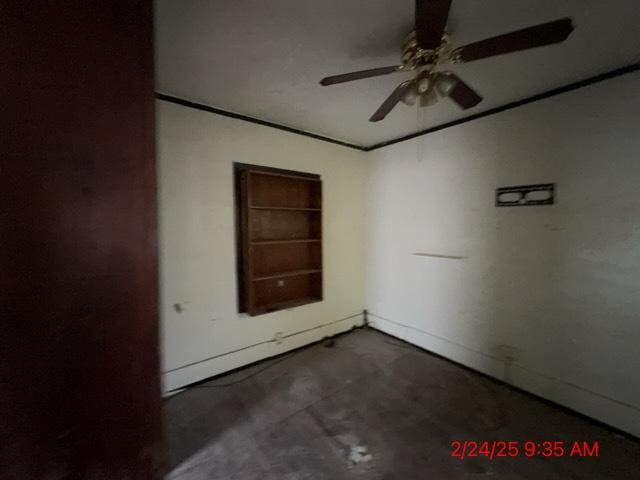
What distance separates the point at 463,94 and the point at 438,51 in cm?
34

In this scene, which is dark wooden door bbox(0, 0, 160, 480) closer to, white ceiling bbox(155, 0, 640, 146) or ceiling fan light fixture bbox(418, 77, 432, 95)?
white ceiling bbox(155, 0, 640, 146)

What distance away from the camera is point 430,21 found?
99 cm

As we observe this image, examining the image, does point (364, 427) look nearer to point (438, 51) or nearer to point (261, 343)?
point (261, 343)

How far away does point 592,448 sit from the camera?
1.61 metres

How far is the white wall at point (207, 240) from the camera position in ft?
6.81

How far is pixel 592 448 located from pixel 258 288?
258 centimetres

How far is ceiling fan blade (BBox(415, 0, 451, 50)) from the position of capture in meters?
0.90

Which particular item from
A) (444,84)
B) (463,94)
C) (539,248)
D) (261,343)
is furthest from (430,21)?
(261,343)

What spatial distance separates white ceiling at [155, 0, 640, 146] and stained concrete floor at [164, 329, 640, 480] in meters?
2.32

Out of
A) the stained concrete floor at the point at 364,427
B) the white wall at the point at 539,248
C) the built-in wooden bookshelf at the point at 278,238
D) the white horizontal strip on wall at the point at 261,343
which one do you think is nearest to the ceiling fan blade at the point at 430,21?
the white wall at the point at 539,248

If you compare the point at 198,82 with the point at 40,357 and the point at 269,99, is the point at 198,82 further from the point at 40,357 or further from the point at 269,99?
the point at 40,357

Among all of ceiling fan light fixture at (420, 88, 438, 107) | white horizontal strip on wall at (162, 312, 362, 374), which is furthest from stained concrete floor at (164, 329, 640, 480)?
ceiling fan light fixture at (420, 88, 438, 107)

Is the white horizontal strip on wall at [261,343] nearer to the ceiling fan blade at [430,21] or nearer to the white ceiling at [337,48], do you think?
the white ceiling at [337,48]

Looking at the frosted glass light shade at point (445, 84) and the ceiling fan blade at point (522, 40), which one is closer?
the ceiling fan blade at point (522, 40)
